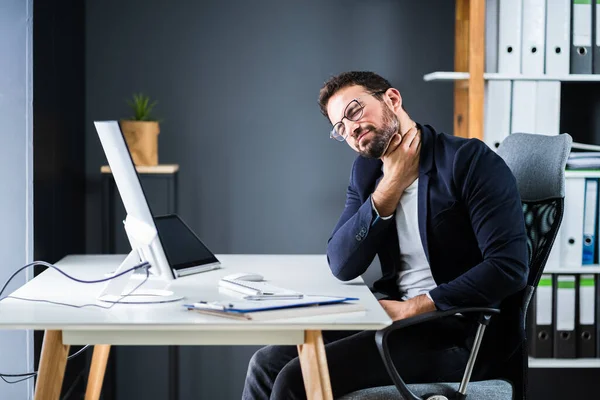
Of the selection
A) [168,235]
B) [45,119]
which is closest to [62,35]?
[45,119]

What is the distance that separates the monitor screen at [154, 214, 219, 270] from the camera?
2.28 meters

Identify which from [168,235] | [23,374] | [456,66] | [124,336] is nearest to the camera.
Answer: [124,336]

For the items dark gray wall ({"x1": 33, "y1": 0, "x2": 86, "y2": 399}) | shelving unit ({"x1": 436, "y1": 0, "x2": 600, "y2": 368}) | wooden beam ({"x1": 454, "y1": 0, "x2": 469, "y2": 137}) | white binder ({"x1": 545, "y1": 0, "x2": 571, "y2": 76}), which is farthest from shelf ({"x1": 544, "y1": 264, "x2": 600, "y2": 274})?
dark gray wall ({"x1": 33, "y1": 0, "x2": 86, "y2": 399})

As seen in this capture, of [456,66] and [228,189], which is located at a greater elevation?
[456,66]

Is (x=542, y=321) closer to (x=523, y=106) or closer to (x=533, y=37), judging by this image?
(x=523, y=106)

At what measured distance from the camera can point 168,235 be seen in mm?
2346

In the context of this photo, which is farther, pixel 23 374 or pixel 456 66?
pixel 456 66

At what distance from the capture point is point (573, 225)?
2.96m

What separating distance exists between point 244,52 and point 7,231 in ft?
4.09

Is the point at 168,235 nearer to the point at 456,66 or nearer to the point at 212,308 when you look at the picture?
the point at 212,308

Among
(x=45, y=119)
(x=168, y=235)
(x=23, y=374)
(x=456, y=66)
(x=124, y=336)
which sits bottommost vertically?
(x=23, y=374)

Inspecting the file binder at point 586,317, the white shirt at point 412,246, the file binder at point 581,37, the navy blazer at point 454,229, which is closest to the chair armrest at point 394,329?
the navy blazer at point 454,229

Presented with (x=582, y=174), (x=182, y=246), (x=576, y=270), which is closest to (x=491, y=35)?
(x=582, y=174)

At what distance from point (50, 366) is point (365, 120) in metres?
0.98
